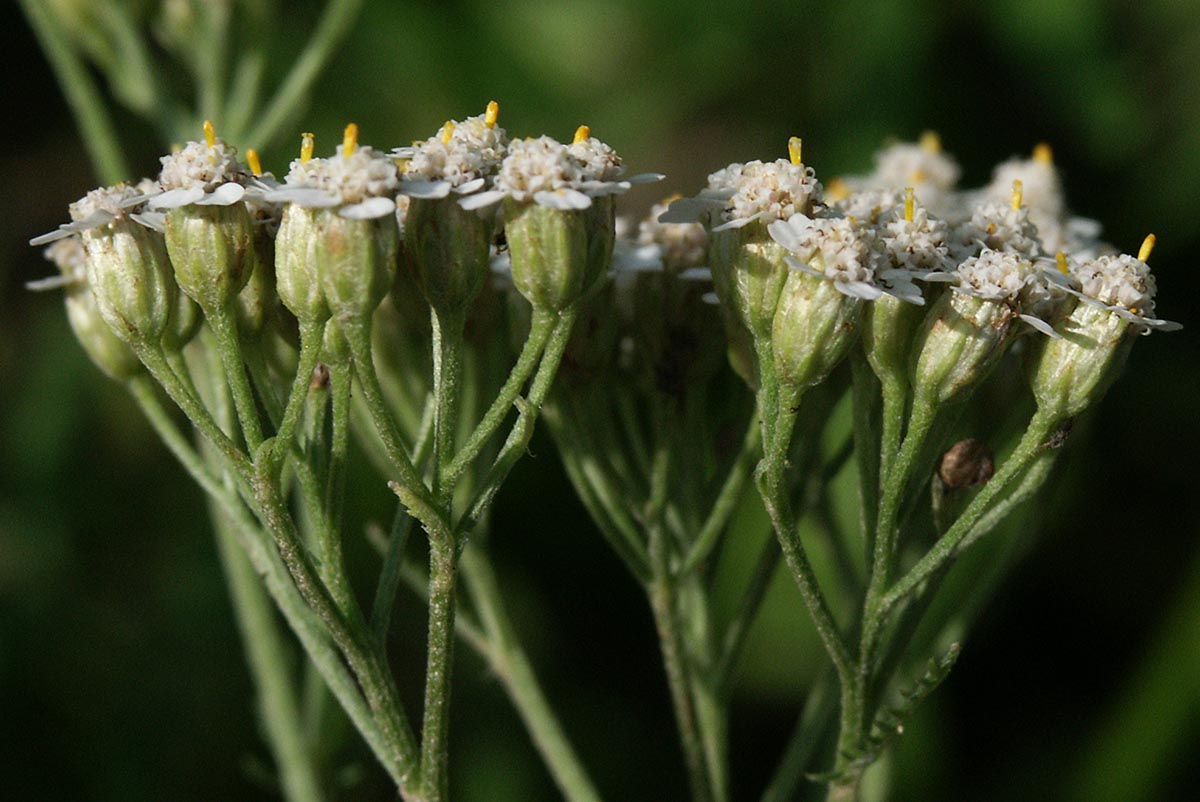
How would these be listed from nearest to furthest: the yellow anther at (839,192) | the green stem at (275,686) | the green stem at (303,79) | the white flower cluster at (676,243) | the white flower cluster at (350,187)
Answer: the white flower cluster at (350,187)
the white flower cluster at (676,243)
the yellow anther at (839,192)
the green stem at (275,686)
the green stem at (303,79)

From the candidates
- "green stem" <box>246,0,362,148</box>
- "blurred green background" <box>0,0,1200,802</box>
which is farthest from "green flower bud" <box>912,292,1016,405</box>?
"blurred green background" <box>0,0,1200,802</box>

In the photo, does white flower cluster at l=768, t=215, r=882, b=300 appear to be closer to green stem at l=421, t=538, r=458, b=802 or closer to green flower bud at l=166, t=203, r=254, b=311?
green stem at l=421, t=538, r=458, b=802

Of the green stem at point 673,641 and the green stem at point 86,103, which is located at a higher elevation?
the green stem at point 86,103

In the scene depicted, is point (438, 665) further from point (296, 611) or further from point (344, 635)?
point (296, 611)

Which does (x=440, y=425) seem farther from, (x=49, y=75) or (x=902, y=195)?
(x=49, y=75)

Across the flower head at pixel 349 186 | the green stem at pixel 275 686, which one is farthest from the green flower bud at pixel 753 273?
the green stem at pixel 275 686

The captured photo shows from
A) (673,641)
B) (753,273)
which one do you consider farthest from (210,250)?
(673,641)

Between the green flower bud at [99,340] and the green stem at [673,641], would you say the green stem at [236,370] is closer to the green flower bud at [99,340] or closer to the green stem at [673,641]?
the green flower bud at [99,340]

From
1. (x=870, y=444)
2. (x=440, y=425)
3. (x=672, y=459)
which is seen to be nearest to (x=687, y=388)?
(x=672, y=459)
